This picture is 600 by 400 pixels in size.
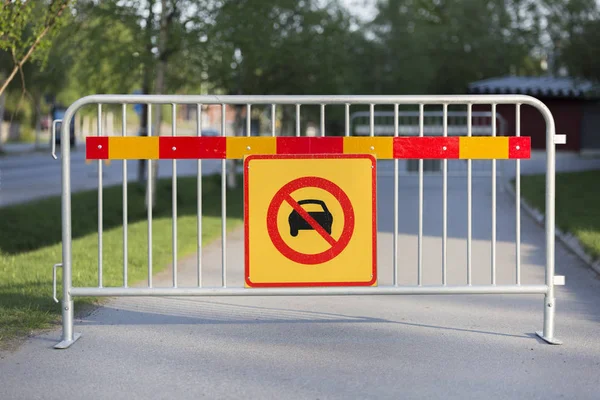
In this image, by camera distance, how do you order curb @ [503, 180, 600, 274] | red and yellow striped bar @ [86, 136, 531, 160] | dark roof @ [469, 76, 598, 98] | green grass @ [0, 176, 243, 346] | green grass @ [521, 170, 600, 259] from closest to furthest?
red and yellow striped bar @ [86, 136, 531, 160] → green grass @ [0, 176, 243, 346] → curb @ [503, 180, 600, 274] → green grass @ [521, 170, 600, 259] → dark roof @ [469, 76, 598, 98]

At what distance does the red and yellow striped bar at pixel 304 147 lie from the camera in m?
6.73

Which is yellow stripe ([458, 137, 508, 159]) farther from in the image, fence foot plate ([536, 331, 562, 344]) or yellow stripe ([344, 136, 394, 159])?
fence foot plate ([536, 331, 562, 344])

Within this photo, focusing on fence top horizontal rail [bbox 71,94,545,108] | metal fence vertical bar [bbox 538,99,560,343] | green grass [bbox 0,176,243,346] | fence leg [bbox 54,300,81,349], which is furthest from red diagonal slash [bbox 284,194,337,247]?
green grass [bbox 0,176,243,346]

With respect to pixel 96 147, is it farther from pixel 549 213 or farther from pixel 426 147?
pixel 549 213

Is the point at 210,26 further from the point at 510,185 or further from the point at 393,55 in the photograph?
the point at 393,55

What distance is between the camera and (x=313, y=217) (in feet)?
22.1

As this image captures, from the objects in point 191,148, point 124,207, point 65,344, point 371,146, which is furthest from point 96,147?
point 371,146

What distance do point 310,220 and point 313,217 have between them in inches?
1.1

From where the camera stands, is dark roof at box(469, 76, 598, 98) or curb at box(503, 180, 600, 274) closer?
curb at box(503, 180, 600, 274)

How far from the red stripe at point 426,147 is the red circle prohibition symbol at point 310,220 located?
477 millimetres

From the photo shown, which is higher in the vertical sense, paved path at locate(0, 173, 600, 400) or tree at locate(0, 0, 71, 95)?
tree at locate(0, 0, 71, 95)

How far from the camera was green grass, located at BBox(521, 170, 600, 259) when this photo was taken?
1223 centimetres

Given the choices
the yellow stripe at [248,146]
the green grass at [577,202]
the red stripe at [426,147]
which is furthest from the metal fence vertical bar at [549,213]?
the green grass at [577,202]

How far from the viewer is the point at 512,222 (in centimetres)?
1556
